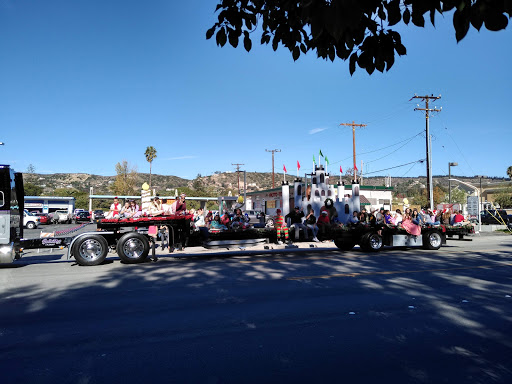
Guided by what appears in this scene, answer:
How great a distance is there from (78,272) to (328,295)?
22.0 ft

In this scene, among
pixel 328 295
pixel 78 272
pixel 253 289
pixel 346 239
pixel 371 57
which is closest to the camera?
pixel 371 57

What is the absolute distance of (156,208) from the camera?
11.9 metres

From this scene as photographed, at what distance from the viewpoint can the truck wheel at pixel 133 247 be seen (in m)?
11.0

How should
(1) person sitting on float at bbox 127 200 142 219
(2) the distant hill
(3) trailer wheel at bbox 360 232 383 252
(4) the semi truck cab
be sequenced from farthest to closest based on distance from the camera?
1. (2) the distant hill
2. (3) trailer wheel at bbox 360 232 383 252
3. (1) person sitting on float at bbox 127 200 142 219
4. (4) the semi truck cab

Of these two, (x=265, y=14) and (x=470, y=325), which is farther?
(x=470, y=325)

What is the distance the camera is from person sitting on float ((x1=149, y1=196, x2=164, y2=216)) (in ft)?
38.1

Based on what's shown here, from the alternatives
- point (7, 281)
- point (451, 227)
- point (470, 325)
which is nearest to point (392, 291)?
point (470, 325)

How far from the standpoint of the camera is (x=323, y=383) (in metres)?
3.42

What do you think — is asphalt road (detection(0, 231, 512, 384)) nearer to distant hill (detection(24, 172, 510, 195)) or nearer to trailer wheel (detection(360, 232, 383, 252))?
trailer wheel (detection(360, 232, 383, 252))

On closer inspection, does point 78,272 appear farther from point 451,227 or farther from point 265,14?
point 451,227

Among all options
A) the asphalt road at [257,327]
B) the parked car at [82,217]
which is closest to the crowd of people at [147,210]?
the asphalt road at [257,327]

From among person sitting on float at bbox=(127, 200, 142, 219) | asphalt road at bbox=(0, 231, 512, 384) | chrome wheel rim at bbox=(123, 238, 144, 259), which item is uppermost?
person sitting on float at bbox=(127, 200, 142, 219)

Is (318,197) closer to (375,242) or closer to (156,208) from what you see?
(375,242)

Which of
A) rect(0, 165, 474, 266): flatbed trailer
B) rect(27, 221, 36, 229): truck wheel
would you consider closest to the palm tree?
rect(27, 221, 36, 229): truck wheel
